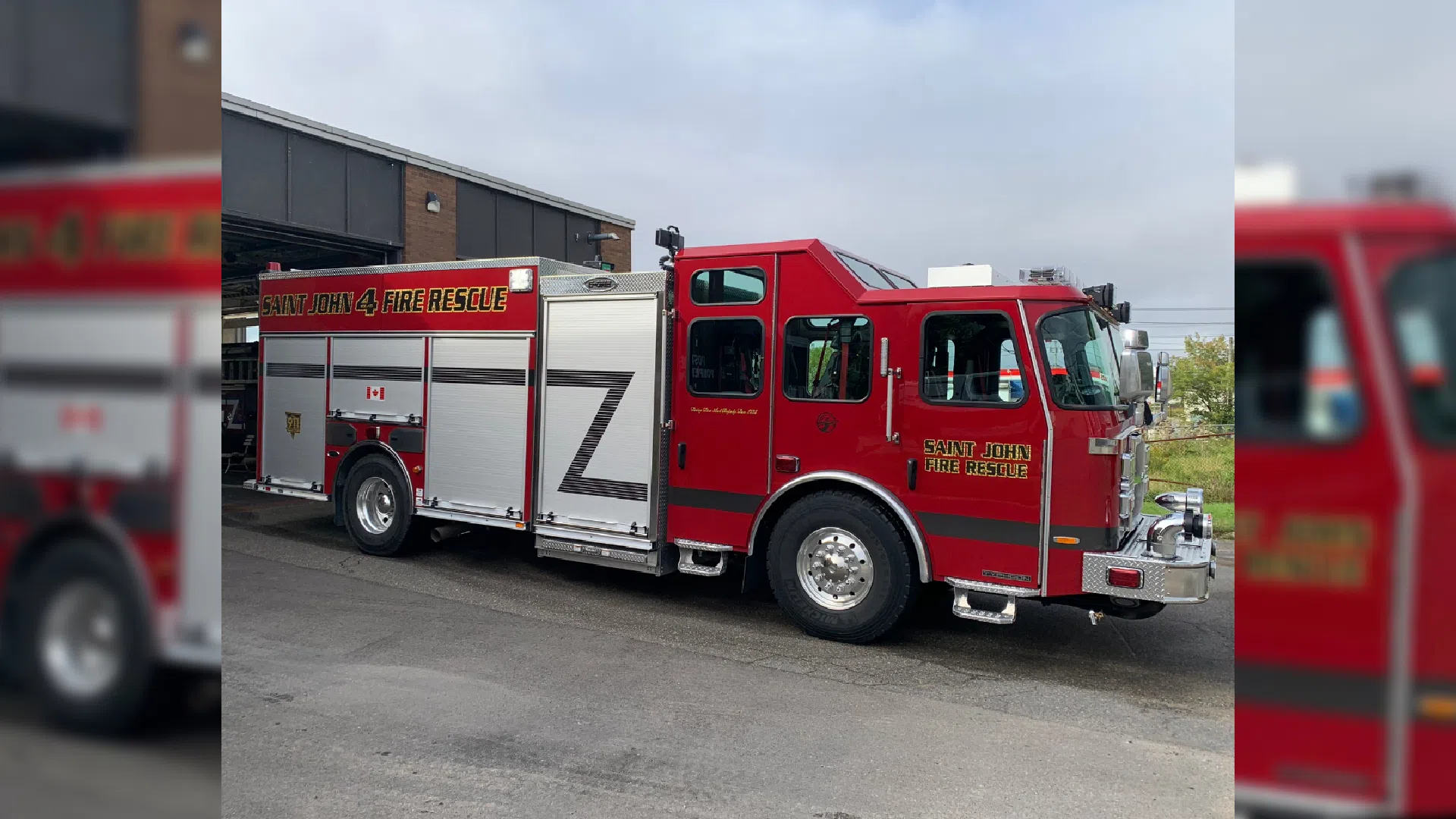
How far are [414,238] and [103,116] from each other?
14330mm

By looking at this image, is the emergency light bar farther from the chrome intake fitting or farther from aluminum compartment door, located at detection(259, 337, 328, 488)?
aluminum compartment door, located at detection(259, 337, 328, 488)

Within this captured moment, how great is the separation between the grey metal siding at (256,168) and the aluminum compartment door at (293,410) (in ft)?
9.86

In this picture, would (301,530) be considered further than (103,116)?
Yes

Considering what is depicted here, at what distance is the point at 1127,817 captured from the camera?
12.0 ft

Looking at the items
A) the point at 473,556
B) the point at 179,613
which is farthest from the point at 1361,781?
the point at 473,556

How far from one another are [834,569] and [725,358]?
180 cm

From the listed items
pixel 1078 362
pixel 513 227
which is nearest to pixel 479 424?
pixel 1078 362

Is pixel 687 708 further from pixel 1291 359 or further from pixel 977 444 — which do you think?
pixel 1291 359

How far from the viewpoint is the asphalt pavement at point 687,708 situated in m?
3.75

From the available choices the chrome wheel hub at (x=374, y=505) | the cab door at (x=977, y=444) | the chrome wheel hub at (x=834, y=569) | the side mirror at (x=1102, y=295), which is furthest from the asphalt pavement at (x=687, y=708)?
the side mirror at (x=1102, y=295)

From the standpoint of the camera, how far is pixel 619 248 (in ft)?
63.7

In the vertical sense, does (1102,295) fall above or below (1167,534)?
above

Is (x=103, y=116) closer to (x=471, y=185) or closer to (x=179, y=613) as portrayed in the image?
(x=179, y=613)

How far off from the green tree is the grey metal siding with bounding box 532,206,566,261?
15.2 m
